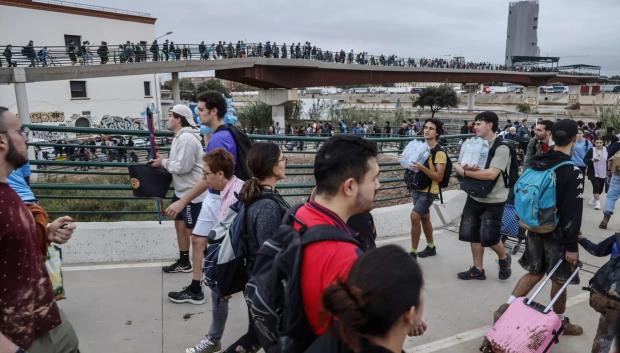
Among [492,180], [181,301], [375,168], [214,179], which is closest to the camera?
[375,168]

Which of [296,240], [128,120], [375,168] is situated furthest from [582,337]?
[128,120]

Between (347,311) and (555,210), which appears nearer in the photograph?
(347,311)

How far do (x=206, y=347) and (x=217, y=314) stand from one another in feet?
0.90

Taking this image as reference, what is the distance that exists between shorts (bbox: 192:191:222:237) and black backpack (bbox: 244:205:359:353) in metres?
1.85

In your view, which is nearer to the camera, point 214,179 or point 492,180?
point 214,179

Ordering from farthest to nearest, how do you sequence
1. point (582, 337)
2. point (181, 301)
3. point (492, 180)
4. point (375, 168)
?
1. point (492, 180)
2. point (181, 301)
3. point (582, 337)
4. point (375, 168)

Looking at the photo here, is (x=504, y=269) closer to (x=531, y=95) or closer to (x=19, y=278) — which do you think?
(x=19, y=278)

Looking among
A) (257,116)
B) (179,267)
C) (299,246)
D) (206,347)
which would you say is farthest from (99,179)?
(257,116)

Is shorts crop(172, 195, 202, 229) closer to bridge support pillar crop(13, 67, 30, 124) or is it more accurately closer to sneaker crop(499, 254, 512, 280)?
sneaker crop(499, 254, 512, 280)

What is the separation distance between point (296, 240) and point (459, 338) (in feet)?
8.69

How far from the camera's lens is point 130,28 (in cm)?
4638

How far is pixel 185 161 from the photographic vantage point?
421 centimetres

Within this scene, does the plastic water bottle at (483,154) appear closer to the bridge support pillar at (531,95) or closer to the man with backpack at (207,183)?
the man with backpack at (207,183)

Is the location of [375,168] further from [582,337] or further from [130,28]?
[130,28]
